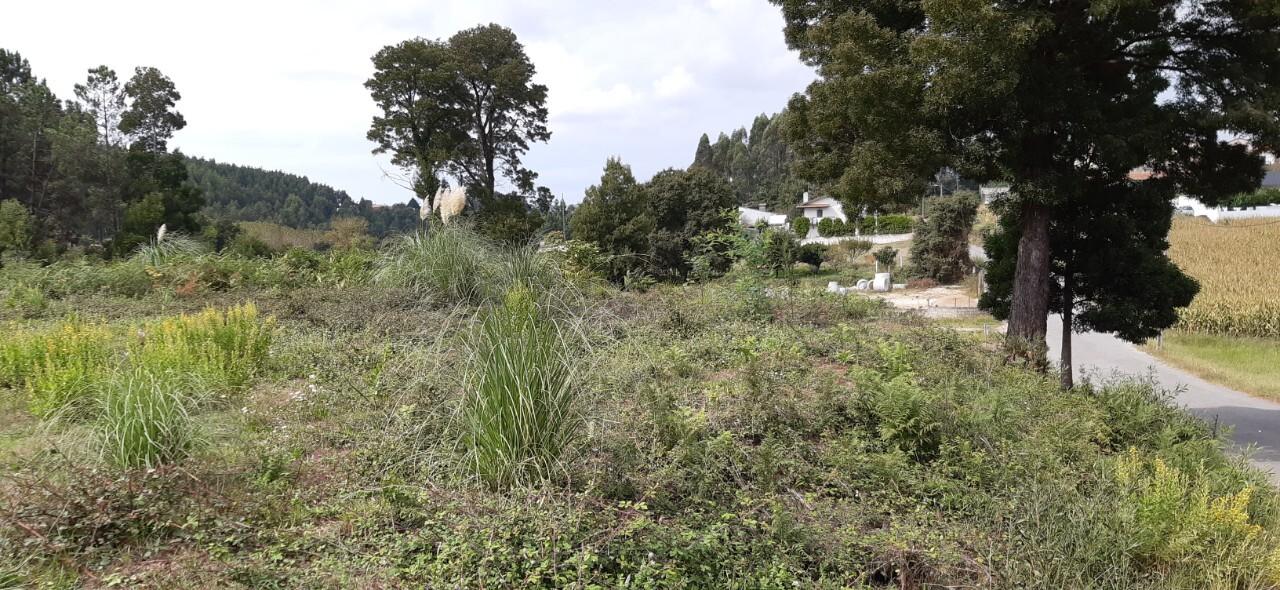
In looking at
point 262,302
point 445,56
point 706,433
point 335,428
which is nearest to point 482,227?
point 262,302

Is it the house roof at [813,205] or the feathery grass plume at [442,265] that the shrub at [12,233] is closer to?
the feathery grass plume at [442,265]

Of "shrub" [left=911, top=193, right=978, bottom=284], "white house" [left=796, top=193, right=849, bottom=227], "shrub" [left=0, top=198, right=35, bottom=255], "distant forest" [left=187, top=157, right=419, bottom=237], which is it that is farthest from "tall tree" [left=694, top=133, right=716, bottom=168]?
"shrub" [left=0, top=198, right=35, bottom=255]

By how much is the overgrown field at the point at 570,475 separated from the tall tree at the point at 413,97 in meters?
25.4

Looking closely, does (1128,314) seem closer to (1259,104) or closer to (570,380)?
(1259,104)

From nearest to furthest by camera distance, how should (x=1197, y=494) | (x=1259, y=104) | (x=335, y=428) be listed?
(x=1197, y=494)
(x=335, y=428)
(x=1259, y=104)

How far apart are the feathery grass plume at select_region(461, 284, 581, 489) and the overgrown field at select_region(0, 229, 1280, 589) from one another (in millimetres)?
11

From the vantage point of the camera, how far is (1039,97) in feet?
24.0

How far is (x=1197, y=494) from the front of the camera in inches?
130

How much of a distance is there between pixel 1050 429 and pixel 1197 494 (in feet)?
3.10

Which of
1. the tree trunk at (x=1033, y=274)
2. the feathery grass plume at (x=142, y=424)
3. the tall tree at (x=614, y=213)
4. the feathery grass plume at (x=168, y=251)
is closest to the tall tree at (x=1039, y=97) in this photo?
the tree trunk at (x=1033, y=274)

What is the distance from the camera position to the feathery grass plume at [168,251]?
1113cm

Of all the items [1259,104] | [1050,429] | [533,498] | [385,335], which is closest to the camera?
[533,498]

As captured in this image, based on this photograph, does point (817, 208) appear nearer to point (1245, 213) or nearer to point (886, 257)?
point (886, 257)

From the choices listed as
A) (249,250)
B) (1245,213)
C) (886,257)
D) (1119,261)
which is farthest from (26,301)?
(1245,213)
